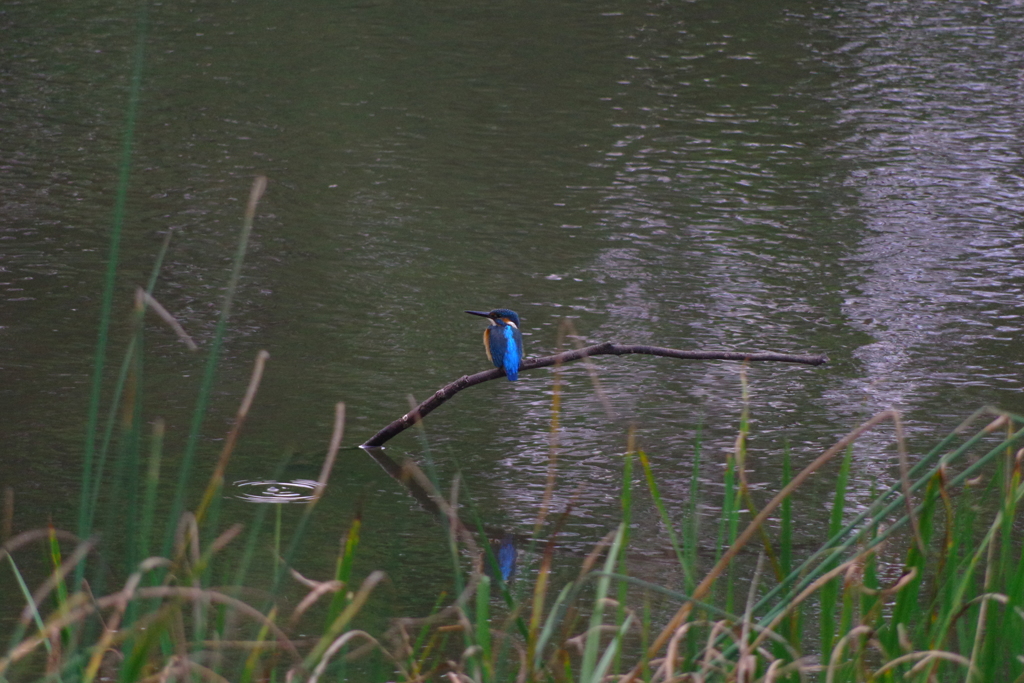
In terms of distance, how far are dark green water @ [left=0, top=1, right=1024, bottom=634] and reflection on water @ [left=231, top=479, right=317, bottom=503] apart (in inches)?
2.1

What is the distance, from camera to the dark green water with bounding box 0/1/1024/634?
4105 millimetres

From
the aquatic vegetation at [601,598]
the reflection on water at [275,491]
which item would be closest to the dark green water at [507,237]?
the reflection on water at [275,491]

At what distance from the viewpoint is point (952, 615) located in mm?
1729

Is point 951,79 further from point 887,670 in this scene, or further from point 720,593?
point 887,670

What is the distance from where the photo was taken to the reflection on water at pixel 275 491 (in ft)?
11.9

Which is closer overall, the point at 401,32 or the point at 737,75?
the point at 737,75

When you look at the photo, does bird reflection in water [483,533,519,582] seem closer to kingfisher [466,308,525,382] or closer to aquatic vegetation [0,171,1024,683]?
kingfisher [466,308,525,382]

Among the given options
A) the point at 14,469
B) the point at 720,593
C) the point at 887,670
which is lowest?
the point at 720,593

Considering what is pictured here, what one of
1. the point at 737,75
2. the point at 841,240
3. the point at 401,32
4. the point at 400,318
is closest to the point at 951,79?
the point at 737,75

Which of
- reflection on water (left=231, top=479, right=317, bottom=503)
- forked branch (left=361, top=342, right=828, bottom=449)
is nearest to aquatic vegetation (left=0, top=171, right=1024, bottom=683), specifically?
forked branch (left=361, top=342, right=828, bottom=449)

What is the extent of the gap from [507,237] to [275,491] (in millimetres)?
2734

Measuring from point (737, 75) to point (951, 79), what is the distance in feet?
5.21

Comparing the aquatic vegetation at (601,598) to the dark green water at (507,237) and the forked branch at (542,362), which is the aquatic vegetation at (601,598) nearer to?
the dark green water at (507,237)

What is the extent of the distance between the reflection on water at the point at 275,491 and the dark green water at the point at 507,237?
0.05 m
